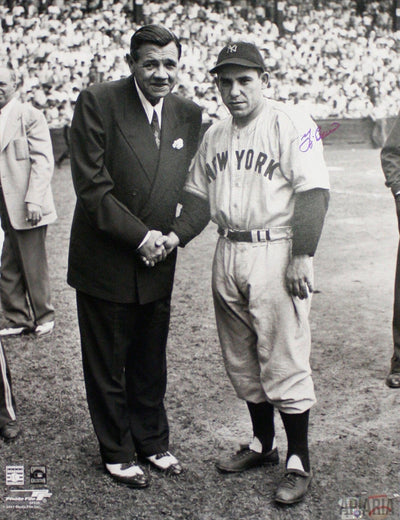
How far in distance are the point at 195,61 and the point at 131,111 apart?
12317 millimetres

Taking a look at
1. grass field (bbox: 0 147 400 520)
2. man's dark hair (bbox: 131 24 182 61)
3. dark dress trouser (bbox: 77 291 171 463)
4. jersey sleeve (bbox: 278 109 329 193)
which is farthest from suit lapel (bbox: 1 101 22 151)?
jersey sleeve (bbox: 278 109 329 193)

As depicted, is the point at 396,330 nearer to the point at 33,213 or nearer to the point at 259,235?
the point at 259,235

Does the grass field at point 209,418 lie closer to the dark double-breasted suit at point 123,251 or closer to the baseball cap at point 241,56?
the dark double-breasted suit at point 123,251

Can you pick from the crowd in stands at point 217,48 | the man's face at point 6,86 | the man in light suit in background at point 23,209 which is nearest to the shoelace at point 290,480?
the man in light suit in background at point 23,209

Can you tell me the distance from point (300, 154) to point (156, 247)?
71cm

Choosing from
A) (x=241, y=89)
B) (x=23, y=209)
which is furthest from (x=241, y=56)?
(x=23, y=209)

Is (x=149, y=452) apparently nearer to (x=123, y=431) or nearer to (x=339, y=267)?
(x=123, y=431)

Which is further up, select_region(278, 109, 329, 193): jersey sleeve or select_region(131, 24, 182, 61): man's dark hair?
select_region(131, 24, 182, 61): man's dark hair

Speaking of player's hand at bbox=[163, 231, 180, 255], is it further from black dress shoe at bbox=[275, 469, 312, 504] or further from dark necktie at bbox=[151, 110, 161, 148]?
black dress shoe at bbox=[275, 469, 312, 504]

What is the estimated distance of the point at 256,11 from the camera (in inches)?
601

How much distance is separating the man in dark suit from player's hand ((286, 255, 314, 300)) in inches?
22.0

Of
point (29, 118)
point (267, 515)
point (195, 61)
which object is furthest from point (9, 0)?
point (267, 515)

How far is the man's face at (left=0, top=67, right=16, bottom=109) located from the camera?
5.06m

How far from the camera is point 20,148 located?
5.27 m
